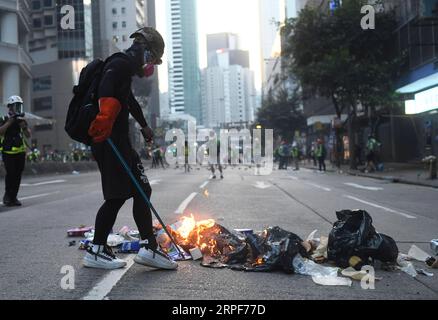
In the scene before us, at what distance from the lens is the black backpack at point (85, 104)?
14.6 feet

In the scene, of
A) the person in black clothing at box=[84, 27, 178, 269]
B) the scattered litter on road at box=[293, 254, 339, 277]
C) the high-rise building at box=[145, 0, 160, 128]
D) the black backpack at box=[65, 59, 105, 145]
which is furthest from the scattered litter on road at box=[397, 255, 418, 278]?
the high-rise building at box=[145, 0, 160, 128]

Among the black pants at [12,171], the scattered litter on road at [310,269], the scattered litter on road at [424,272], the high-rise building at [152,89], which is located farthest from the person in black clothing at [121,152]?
the high-rise building at [152,89]

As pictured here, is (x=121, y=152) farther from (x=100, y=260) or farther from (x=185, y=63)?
(x=185, y=63)

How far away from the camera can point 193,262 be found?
5.07 m

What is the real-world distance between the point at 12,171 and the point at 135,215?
6185 mm

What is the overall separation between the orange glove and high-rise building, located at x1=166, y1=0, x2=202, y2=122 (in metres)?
112

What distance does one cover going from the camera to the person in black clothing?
174 inches

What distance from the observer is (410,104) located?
88.2 feet

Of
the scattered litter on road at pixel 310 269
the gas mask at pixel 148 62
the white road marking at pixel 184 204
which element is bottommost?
the white road marking at pixel 184 204

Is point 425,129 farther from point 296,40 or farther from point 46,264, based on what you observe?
point 46,264

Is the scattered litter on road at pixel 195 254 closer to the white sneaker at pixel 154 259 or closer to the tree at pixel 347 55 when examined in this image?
the white sneaker at pixel 154 259

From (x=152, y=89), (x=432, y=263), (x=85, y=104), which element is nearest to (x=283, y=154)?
(x=432, y=263)

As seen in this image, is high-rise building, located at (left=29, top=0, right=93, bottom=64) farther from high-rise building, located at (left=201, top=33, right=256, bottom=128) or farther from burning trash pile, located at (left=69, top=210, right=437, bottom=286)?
burning trash pile, located at (left=69, top=210, right=437, bottom=286)
